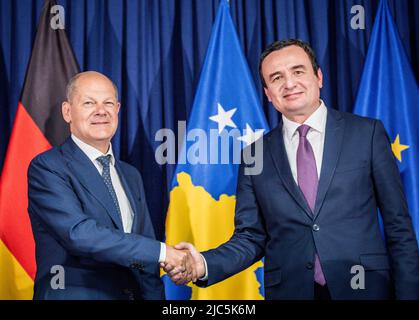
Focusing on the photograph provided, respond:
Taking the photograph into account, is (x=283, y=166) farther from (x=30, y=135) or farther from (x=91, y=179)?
(x=30, y=135)

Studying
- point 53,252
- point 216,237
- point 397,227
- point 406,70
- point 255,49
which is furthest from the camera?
point 255,49

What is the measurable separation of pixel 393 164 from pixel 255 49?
4.80ft

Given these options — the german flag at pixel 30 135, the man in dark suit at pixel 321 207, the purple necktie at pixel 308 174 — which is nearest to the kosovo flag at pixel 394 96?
the man in dark suit at pixel 321 207

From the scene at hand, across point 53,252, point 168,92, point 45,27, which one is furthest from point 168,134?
point 53,252

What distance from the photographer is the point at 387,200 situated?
2.16 meters

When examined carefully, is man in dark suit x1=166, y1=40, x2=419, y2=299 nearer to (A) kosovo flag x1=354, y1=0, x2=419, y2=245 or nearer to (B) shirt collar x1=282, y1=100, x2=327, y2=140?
(B) shirt collar x1=282, y1=100, x2=327, y2=140

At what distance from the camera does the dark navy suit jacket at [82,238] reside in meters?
2.18

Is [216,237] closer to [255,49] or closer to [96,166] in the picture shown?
[96,166]

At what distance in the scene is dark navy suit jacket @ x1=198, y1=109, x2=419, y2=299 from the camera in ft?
6.89

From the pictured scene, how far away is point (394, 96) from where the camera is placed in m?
3.08

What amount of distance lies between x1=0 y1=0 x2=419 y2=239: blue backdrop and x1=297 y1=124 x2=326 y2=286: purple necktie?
3.29 feet

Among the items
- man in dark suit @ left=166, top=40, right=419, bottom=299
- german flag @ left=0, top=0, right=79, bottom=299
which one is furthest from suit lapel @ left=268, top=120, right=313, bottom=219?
german flag @ left=0, top=0, right=79, bottom=299

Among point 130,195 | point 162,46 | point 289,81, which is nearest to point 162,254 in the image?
point 130,195
